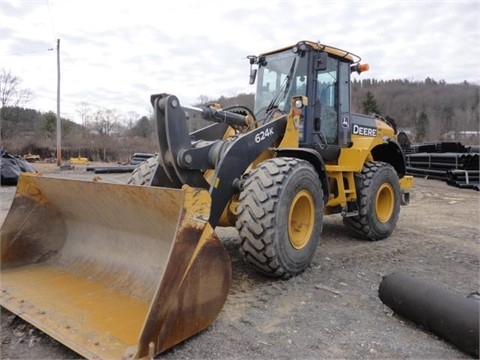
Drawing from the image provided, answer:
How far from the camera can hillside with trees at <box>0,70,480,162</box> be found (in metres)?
35.7

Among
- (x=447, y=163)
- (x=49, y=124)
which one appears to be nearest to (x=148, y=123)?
(x=49, y=124)

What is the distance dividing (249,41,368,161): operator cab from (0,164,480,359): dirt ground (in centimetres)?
148

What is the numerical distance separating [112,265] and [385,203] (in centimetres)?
429

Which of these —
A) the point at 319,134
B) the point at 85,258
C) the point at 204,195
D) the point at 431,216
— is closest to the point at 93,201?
the point at 85,258

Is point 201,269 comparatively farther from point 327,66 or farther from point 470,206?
point 470,206

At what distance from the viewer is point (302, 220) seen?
4.34 metres

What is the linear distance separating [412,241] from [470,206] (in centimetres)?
516

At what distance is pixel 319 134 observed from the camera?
536 centimetres

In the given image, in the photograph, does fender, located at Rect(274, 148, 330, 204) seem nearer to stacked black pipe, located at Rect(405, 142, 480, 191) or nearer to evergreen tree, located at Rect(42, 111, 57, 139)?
stacked black pipe, located at Rect(405, 142, 480, 191)

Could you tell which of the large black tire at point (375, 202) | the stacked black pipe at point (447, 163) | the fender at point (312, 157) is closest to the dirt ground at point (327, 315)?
the large black tire at point (375, 202)

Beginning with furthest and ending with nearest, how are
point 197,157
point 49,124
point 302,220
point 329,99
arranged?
point 49,124 < point 329,99 < point 302,220 < point 197,157

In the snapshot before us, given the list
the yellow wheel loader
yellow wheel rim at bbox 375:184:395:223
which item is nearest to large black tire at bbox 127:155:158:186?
the yellow wheel loader

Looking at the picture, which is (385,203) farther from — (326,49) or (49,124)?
(49,124)

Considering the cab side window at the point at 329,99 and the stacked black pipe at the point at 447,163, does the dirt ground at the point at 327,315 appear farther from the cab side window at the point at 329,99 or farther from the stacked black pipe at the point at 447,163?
the stacked black pipe at the point at 447,163
